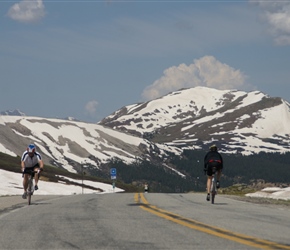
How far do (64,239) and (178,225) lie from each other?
3137mm

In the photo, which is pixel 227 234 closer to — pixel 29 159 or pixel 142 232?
pixel 142 232

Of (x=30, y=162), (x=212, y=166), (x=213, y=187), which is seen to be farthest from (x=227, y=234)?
(x=30, y=162)

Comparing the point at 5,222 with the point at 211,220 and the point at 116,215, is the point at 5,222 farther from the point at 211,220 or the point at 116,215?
the point at 211,220

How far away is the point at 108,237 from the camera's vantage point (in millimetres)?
11164

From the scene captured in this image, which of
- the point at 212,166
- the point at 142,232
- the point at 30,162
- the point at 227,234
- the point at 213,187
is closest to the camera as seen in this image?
the point at 227,234

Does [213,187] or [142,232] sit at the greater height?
[213,187]

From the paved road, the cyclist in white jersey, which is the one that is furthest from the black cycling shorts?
the paved road

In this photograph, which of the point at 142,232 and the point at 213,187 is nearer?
the point at 142,232

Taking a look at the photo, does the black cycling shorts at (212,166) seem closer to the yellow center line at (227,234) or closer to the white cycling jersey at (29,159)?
the white cycling jersey at (29,159)

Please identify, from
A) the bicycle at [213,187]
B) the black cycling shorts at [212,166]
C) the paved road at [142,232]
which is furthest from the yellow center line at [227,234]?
the black cycling shorts at [212,166]

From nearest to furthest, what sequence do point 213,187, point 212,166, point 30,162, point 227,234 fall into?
point 227,234 → point 30,162 → point 213,187 → point 212,166

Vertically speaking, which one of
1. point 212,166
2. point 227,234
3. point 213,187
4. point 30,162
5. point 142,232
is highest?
point 212,166

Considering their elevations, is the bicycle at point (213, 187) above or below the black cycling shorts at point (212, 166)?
Result: below

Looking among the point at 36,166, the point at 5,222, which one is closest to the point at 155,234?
the point at 5,222
